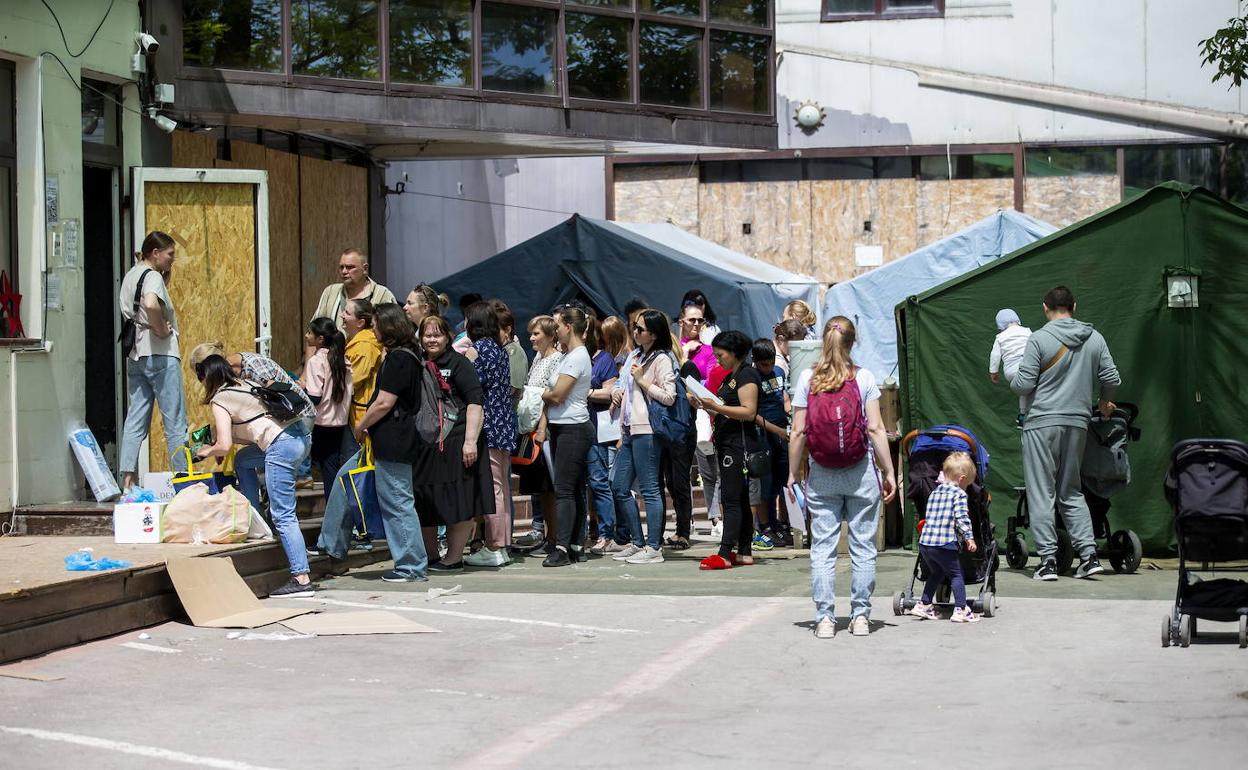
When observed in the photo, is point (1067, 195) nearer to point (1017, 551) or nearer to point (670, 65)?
point (670, 65)

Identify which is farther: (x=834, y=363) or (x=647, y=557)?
(x=647, y=557)

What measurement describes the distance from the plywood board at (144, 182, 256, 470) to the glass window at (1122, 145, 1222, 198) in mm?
15454

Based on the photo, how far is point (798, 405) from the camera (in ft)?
30.5

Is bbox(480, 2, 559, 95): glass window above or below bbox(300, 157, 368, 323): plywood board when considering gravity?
above

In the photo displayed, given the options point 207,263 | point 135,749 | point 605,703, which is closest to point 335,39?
point 207,263

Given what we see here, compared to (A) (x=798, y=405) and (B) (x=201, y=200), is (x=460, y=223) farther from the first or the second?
(A) (x=798, y=405)

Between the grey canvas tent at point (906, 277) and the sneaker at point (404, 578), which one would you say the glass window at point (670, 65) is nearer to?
the grey canvas tent at point (906, 277)

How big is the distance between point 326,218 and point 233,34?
3248 millimetres

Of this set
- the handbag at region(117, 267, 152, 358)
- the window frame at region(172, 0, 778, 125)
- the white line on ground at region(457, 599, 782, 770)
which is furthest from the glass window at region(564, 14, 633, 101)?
the white line on ground at region(457, 599, 782, 770)

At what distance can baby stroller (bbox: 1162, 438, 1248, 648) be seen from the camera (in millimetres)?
8414

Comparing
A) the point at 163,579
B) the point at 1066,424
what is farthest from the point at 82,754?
the point at 1066,424

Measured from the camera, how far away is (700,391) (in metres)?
12.0

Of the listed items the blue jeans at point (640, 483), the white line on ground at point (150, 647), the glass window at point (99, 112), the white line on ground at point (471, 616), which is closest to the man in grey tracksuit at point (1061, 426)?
the blue jeans at point (640, 483)

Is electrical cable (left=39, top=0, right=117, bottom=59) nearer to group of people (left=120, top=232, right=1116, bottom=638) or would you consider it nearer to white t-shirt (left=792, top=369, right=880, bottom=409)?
group of people (left=120, top=232, right=1116, bottom=638)
